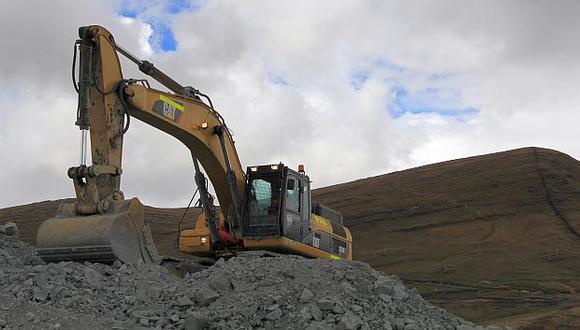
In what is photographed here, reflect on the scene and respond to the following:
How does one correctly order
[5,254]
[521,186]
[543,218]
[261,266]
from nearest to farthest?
[261,266] < [5,254] < [543,218] < [521,186]

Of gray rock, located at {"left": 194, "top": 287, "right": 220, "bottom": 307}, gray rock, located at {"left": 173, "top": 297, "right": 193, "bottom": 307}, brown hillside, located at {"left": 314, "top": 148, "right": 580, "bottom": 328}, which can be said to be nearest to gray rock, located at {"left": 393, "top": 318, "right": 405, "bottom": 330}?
gray rock, located at {"left": 194, "top": 287, "right": 220, "bottom": 307}

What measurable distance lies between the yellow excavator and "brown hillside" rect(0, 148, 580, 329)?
6.89m

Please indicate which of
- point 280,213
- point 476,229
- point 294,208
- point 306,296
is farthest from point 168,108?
point 476,229

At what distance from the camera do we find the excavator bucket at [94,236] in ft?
33.1

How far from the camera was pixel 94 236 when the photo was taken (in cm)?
1010

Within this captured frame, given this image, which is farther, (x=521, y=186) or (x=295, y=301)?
(x=521, y=186)

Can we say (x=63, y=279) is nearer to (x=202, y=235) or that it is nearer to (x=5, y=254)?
(x=5, y=254)

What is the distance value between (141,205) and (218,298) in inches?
87.2

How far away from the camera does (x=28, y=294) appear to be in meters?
9.04

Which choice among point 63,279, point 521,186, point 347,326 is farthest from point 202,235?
point 521,186

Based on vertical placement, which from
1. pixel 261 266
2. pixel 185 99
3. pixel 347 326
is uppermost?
pixel 185 99

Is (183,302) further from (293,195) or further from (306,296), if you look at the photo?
(293,195)

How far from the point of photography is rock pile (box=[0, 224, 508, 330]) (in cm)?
855

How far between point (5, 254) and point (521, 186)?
24192 millimetres
